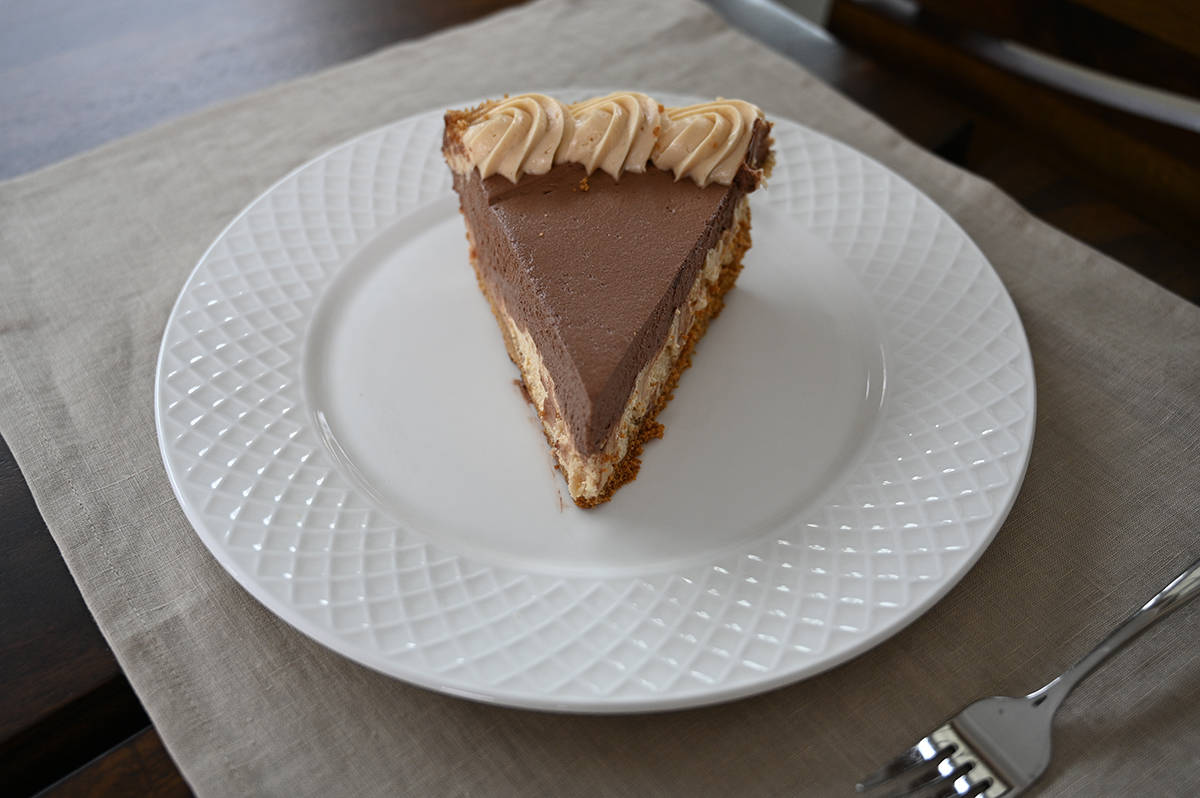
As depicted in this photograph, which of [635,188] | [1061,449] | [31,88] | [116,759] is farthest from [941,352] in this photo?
[31,88]

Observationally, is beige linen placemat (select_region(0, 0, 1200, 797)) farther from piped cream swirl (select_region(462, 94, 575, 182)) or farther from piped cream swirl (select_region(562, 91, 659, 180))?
piped cream swirl (select_region(562, 91, 659, 180))

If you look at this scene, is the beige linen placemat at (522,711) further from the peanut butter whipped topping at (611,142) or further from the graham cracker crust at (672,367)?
the peanut butter whipped topping at (611,142)

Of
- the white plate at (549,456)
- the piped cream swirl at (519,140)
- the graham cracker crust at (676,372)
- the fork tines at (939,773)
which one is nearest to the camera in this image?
the fork tines at (939,773)

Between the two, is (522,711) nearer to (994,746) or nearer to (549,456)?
(549,456)

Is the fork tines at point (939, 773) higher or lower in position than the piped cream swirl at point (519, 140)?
lower

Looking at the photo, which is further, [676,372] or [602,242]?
[676,372]

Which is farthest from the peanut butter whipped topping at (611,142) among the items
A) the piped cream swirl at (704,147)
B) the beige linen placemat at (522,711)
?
the beige linen placemat at (522,711)

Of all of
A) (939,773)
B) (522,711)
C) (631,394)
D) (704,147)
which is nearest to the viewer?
(939,773)

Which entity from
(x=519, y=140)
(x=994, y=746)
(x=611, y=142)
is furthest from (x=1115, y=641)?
(x=519, y=140)
